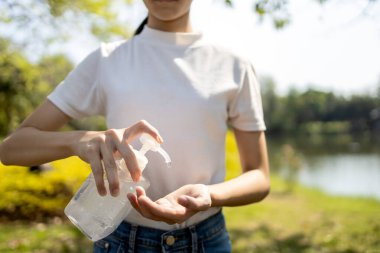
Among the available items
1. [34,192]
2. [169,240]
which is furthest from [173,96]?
[34,192]

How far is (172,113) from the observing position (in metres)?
1.38

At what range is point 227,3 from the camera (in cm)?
213

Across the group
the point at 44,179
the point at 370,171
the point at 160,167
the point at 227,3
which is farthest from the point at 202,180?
the point at 370,171

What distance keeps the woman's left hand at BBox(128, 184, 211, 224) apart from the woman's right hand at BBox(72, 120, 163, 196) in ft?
0.19

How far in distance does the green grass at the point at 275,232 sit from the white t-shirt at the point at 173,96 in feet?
13.2

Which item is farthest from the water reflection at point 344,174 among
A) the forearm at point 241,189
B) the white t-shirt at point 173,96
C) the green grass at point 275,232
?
the white t-shirt at point 173,96

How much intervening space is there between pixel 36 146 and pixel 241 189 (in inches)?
26.5

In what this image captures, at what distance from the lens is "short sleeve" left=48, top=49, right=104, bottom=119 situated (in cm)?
142

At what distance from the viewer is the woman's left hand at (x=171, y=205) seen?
1008 mm

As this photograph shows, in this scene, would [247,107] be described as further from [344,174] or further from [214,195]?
[344,174]

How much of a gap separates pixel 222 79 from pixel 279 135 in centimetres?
3480

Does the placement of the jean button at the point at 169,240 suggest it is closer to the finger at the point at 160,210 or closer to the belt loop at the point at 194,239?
the belt loop at the point at 194,239

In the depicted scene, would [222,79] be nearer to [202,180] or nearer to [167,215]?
[202,180]

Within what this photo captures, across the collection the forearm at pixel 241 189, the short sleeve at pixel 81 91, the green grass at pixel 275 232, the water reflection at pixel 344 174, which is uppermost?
the short sleeve at pixel 81 91
